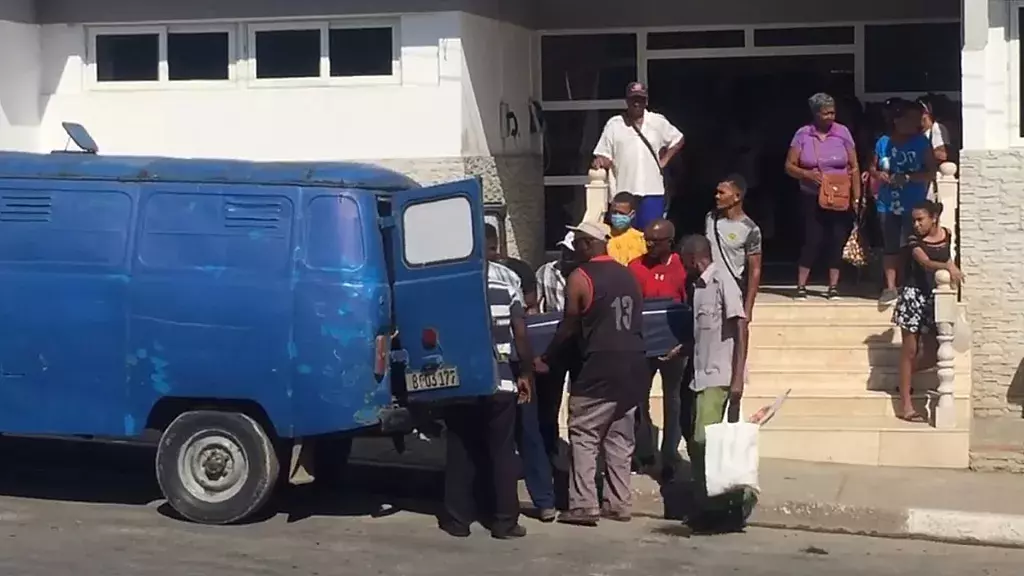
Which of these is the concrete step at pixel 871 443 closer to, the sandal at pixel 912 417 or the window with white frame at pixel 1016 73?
the sandal at pixel 912 417

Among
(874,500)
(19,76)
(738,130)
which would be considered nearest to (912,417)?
(874,500)

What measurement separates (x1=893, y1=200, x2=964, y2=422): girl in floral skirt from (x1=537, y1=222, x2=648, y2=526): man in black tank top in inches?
108

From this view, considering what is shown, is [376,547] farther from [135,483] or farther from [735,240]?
[735,240]

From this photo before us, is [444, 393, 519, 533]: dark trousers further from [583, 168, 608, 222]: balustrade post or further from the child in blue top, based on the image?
the child in blue top

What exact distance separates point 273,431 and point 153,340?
870 mm

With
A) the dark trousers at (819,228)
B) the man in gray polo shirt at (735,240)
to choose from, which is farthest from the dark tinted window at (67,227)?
the dark trousers at (819,228)

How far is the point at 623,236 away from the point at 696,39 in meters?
5.56

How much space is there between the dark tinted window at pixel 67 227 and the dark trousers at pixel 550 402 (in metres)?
2.62

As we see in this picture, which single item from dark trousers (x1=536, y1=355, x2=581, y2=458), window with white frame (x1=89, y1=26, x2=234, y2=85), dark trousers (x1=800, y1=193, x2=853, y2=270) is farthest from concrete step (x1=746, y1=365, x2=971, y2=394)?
window with white frame (x1=89, y1=26, x2=234, y2=85)

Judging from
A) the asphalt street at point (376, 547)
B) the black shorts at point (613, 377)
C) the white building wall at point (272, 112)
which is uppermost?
the white building wall at point (272, 112)

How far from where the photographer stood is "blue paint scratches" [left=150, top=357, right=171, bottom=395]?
9484 mm

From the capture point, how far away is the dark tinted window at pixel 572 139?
16391 millimetres

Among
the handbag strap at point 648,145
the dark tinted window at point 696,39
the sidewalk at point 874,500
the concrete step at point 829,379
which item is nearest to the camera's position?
the sidewalk at point 874,500

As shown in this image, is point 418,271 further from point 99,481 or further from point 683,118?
point 683,118
